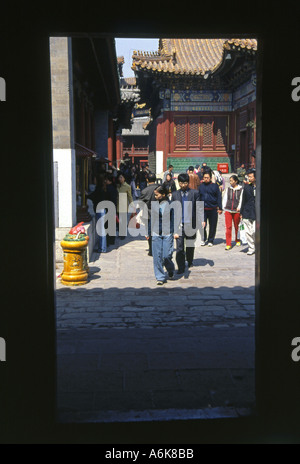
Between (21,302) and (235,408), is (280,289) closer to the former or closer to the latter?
(235,408)

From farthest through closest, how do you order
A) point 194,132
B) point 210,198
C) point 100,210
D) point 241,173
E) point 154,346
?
point 194,132 → point 241,173 → point 210,198 → point 100,210 → point 154,346

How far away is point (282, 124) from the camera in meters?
3.35

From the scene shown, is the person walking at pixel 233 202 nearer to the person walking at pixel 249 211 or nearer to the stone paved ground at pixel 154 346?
the person walking at pixel 249 211

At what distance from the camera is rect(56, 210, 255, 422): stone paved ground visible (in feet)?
13.6

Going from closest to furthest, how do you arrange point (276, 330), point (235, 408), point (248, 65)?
point (276, 330) < point (235, 408) < point (248, 65)

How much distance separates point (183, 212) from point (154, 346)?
431cm

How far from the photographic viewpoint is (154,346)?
5.54 metres

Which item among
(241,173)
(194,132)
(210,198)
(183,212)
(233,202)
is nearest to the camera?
(183,212)

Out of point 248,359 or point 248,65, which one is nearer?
point 248,359

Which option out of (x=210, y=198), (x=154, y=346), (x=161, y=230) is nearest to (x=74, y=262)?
(x=161, y=230)

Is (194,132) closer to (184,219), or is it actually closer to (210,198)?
(210,198)

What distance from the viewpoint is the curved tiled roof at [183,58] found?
24.8m

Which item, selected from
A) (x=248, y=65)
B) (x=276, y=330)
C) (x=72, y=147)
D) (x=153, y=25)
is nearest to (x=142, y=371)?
(x=276, y=330)

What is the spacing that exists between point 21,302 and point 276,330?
5.49ft
